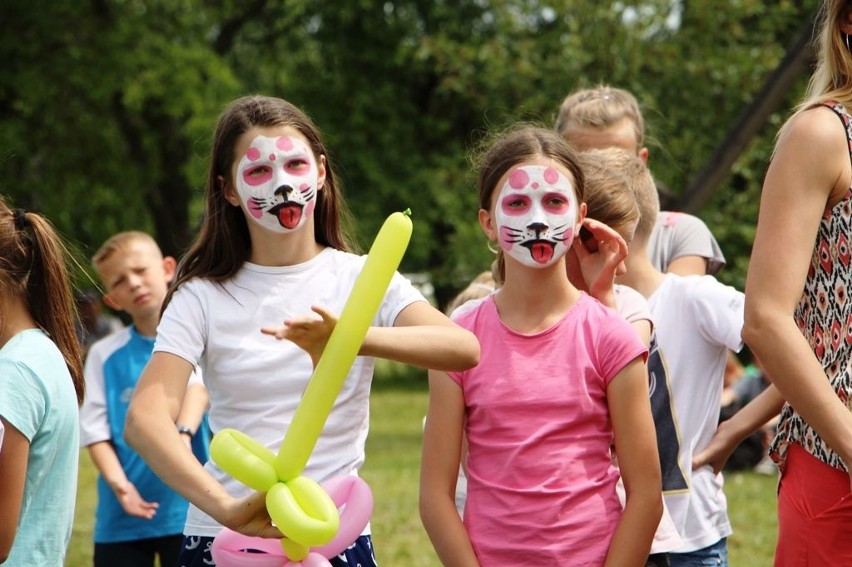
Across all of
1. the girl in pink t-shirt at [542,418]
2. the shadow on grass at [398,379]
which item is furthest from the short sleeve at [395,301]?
the shadow on grass at [398,379]

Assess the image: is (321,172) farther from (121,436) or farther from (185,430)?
(121,436)

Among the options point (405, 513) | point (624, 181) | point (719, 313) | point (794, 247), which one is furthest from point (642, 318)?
point (405, 513)

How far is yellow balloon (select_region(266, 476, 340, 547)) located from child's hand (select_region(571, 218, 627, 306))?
124 cm

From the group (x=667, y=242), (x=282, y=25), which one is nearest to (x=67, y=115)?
(x=282, y=25)

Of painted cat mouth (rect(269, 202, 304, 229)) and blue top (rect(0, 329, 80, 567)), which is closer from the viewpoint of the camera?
blue top (rect(0, 329, 80, 567))

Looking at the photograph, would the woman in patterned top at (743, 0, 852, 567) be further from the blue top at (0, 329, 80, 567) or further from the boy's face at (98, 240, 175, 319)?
the boy's face at (98, 240, 175, 319)

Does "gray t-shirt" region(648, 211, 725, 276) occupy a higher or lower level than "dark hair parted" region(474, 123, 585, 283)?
higher

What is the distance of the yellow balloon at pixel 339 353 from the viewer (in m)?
2.37

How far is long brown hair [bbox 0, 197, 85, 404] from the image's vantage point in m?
3.12

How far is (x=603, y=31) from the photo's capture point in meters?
13.5

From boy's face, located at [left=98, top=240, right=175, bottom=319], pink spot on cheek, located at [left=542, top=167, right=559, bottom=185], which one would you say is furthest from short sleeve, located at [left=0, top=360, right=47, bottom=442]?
boy's face, located at [left=98, top=240, right=175, bottom=319]

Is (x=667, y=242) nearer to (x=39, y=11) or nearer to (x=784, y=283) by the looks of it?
(x=784, y=283)

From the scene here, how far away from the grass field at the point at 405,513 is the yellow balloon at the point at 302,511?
5.45 meters

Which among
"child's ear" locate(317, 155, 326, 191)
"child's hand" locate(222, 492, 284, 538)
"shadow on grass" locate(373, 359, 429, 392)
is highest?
"shadow on grass" locate(373, 359, 429, 392)
